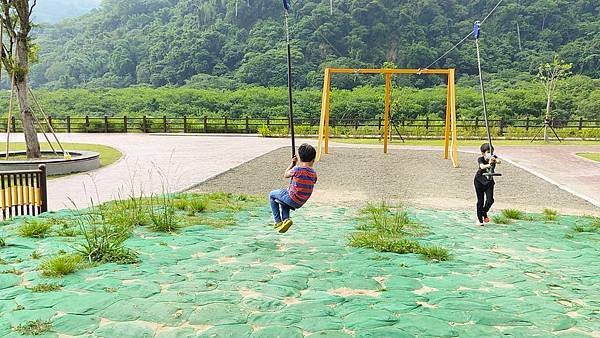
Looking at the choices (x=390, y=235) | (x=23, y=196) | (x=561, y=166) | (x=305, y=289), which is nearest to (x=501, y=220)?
(x=390, y=235)

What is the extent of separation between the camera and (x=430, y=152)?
18.6 meters

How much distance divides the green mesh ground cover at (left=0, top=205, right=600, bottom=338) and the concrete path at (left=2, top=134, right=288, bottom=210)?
9.21 feet

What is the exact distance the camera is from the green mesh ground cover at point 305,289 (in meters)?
3.59

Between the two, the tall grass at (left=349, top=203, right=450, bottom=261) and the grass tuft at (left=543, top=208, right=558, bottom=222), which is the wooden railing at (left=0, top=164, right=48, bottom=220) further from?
the grass tuft at (left=543, top=208, right=558, bottom=222)

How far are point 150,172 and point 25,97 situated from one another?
12.7 feet

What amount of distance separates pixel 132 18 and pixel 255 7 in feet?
68.7

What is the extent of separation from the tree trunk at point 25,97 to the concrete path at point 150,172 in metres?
1.97

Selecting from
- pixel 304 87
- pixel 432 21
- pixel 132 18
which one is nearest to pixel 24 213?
pixel 304 87

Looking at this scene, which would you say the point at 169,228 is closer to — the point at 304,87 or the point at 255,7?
the point at 304,87

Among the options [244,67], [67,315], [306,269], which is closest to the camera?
[67,315]

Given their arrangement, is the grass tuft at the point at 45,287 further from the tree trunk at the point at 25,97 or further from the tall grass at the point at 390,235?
the tree trunk at the point at 25,97

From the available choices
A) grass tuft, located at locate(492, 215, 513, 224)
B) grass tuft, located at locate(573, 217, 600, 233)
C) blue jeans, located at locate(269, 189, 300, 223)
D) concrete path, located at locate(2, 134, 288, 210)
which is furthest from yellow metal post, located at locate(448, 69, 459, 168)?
blue jeans, located at locate(269, 189, 300, 223)

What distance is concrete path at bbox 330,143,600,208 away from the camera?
1152 centimetres

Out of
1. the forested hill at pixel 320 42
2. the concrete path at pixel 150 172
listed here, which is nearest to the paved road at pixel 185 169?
the concrete path at pixel 150 172
